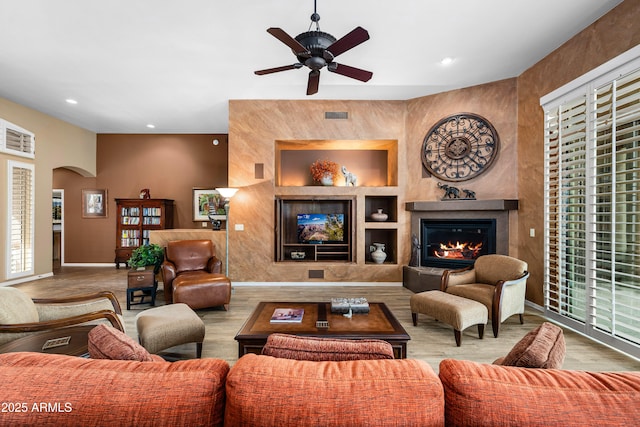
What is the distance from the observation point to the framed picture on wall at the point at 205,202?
23.5ft

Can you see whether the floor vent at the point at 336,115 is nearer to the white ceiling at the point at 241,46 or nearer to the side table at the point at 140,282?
the white ceiling at the point at 241,46

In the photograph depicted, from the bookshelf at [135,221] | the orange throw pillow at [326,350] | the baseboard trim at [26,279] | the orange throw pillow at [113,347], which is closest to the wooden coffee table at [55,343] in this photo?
the orange throw pillow at [113,347]

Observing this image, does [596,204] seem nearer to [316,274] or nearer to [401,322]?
[401,322]

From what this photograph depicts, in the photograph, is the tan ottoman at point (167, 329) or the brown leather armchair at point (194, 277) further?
the brown leather armchair at point (194, 277)

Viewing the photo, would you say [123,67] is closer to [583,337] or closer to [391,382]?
[391,382]

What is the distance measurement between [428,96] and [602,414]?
5027 millimetres

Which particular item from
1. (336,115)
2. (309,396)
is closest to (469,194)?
(336,115)

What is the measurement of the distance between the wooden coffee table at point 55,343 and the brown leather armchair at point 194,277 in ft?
5.05

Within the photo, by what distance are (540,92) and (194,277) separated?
202 inches

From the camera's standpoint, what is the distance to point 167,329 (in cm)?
245

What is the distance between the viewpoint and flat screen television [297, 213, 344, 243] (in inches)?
224

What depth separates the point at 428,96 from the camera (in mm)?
5035

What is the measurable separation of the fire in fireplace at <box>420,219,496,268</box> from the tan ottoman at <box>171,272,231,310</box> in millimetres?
3263

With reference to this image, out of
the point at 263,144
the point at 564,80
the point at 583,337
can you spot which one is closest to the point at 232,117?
the point at 263,144
